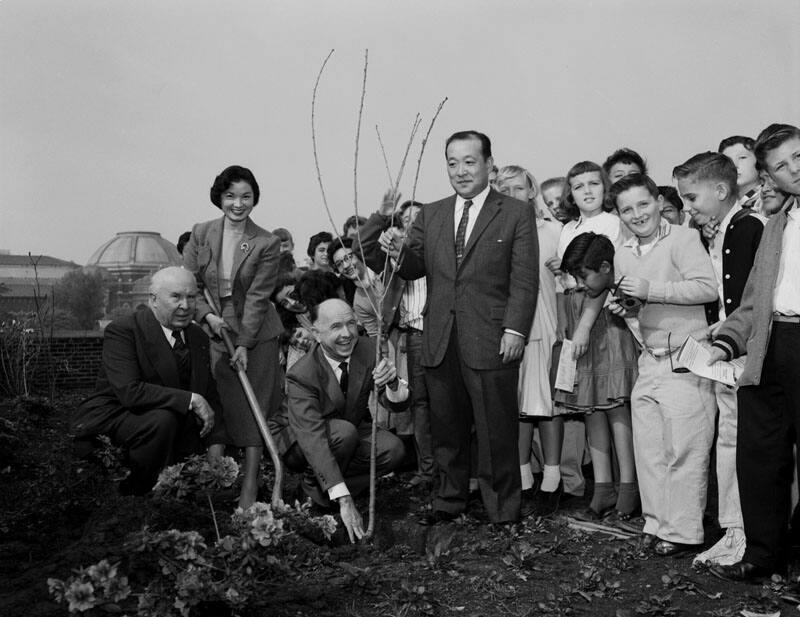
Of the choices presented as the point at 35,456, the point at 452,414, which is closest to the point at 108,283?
the point at 35,456

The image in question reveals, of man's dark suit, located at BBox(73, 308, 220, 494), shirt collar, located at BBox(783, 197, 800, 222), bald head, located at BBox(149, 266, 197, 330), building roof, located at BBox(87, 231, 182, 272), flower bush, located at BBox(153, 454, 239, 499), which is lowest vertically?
flower bush, located at BBox(153, 454, 239, 499)

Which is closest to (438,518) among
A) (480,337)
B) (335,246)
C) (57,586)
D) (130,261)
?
(480,337)

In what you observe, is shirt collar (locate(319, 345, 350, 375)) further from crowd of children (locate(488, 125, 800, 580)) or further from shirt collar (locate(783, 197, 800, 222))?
shirt collar (locate(783, 197, 800, 222))

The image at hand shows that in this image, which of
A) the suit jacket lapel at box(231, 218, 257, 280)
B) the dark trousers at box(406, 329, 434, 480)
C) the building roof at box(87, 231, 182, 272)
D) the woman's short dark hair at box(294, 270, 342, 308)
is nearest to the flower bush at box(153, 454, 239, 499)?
the suit jacket lapel at box(231, 218, 257, 280)

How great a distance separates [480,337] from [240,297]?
5.10 ft

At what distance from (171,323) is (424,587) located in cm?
227

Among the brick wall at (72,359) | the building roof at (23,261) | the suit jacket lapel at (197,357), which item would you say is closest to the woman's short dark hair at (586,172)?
the suit jacket lapel at (197,357)

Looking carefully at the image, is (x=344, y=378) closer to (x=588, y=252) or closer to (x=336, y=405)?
(x=336, y=405)

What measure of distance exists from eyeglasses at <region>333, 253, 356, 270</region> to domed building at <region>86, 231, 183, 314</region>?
3953cm

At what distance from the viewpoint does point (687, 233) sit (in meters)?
4.48

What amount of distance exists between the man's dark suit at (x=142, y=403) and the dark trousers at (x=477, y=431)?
143 cm

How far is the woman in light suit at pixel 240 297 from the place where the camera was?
17.6 ft

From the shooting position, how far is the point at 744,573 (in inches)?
153

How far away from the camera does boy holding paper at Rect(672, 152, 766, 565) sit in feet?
13.7
